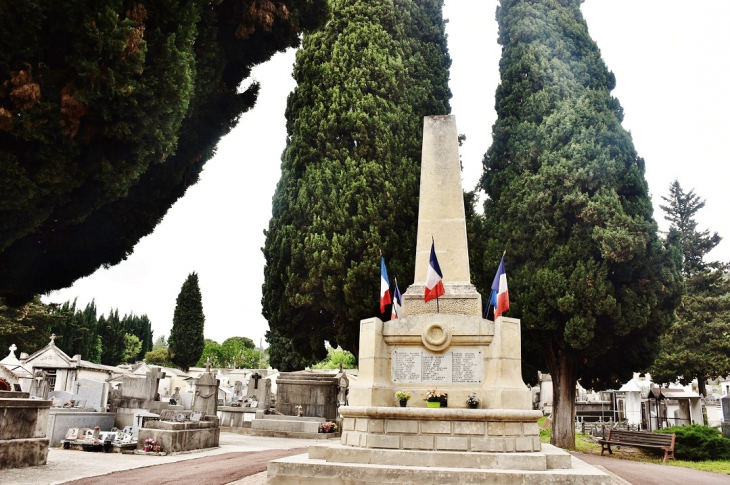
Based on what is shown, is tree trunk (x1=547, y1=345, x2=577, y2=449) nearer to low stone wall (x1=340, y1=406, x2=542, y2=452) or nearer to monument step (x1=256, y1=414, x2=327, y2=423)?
monument step (x1=256, y1=414, x2=327, y2=423)

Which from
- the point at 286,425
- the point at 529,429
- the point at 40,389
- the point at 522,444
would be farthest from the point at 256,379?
the point at 522,444

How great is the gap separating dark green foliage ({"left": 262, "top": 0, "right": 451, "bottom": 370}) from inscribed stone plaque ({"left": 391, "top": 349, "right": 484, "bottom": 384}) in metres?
7.16

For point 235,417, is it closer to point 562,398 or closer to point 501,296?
point 562,398

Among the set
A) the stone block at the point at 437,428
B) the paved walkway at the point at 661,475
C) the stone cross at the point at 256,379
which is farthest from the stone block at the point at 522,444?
the stone cross at the point at 256,379

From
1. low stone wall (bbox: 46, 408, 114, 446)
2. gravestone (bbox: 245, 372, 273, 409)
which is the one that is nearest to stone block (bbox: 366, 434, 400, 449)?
low stone wall (bbox: 46, 408, 114, 446)

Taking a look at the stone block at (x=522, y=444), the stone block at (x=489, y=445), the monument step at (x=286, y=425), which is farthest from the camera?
the monument step at (x=286, y=425)

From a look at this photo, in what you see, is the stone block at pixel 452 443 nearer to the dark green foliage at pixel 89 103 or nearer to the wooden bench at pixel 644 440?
the dark green foliage at pixel 89 103

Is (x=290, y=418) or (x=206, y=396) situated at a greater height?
(x=206, y=396)

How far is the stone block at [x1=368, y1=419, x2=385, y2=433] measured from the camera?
848cm

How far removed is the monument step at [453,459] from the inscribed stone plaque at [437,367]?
1.36 m

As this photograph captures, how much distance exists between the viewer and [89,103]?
5.68 m

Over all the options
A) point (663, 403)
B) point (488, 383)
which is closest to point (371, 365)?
point (488, 383)

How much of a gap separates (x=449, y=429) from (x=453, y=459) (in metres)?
0.52

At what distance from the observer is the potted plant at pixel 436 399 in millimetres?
8711
